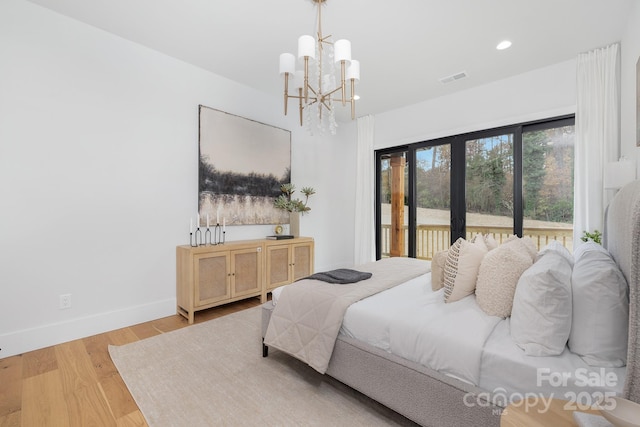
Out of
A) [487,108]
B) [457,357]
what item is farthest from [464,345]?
[487,108]

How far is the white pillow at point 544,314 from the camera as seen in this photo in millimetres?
1121

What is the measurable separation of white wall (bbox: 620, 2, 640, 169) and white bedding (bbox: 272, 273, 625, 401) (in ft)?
6.62

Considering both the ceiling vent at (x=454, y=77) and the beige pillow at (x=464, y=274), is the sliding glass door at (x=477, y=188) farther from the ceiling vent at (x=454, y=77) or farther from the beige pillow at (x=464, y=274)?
the beige pillow at (x=464, y=274)

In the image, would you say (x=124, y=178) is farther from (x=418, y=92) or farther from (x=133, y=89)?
(x=418, y=92)

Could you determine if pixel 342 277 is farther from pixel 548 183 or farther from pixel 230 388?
pixel 548 183

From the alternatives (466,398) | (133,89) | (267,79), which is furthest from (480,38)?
(133,89)

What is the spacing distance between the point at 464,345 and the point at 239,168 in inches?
124

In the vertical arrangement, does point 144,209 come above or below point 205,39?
below

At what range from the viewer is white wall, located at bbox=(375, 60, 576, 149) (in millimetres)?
3096

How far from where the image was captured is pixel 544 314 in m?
1.14

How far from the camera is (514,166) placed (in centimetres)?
349

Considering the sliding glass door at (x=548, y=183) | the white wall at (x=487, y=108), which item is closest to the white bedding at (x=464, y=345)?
the sliding glass door at (x=548, y=183)

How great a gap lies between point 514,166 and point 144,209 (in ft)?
14.0

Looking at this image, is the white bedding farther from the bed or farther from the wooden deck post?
the wooden deck post
